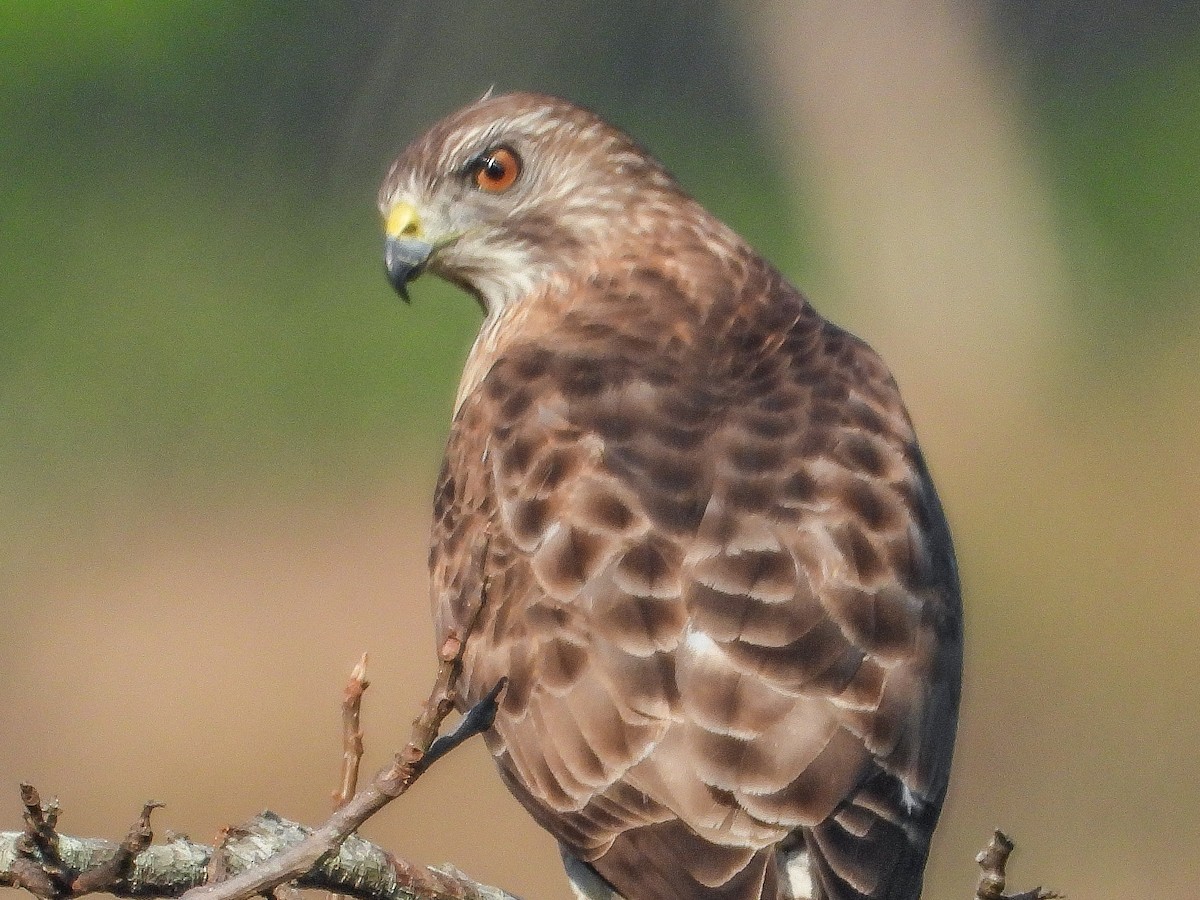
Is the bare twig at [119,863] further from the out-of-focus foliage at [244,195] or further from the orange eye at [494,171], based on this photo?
the out-of-focus foliage at [244,195]

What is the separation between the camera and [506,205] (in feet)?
14.1

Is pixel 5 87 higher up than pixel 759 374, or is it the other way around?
pixel 5 87

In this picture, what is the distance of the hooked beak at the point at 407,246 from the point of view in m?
4.24

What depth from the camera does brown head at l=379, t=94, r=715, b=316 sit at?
4250 millimetres

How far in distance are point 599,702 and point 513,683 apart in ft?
0.68

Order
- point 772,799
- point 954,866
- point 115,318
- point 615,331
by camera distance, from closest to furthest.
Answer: point 772,799 → point 615,331 → point 954,866 → point 115,318

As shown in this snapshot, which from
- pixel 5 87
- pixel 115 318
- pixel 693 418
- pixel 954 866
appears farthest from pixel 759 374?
pixel 5 87

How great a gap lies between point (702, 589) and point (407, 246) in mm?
1376

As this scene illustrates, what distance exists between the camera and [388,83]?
12.4m

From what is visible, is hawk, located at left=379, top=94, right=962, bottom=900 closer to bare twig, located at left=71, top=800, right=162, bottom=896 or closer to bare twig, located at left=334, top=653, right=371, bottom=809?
bare twig, located at left=334, top=653, right=371, bottom=809

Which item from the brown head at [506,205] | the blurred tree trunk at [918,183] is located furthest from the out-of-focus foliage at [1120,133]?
the brown head at [506,205]

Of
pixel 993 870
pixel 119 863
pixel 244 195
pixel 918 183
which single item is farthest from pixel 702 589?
pixel 244 195

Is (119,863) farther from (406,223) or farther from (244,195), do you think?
(244,195)

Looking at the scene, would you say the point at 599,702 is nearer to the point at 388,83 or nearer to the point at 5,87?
the point at 388,83
